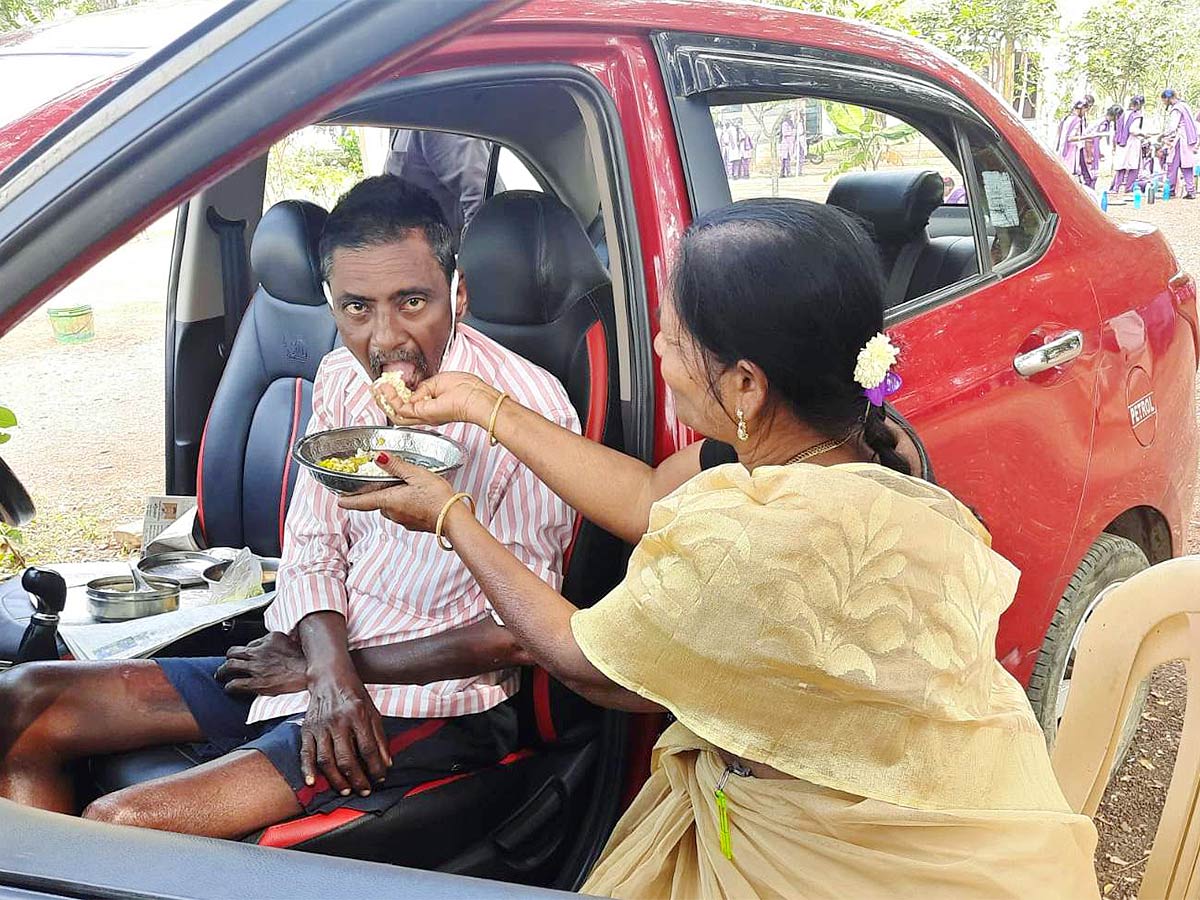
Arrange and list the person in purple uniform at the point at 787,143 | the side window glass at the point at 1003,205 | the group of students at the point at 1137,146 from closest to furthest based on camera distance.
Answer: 1. the person in purple uniform at the point at 787,143
2. the side window glass at the point at 1003,205
3. the group of students at the point at 1137,146

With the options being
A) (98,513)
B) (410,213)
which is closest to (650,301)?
(410,213)

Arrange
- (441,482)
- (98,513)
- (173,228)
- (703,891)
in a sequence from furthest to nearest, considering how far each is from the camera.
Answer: (98,513) < (173,228) < (441,482) < (703,891)

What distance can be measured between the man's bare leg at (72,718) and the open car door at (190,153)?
1.20 m

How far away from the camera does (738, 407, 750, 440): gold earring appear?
5.61 ft

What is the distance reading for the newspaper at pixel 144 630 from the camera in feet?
7.95

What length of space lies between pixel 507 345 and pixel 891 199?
1293 millimetres

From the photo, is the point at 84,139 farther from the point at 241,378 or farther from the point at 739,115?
the point at 241,378

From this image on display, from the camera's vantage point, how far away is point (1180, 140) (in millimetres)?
19984

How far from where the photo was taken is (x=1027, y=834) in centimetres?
147

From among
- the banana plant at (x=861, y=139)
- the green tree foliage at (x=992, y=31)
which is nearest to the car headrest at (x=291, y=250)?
the banana plant at (x=861, y=139)

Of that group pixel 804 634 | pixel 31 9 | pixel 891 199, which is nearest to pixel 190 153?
pixel 804 634

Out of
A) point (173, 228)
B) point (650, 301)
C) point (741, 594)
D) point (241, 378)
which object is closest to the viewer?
point (741, 594)

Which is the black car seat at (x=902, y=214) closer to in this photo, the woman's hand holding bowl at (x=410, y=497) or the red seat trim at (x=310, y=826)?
the woman's hand holding bowl at (x=410, y=497)

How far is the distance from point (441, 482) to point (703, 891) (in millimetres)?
722
